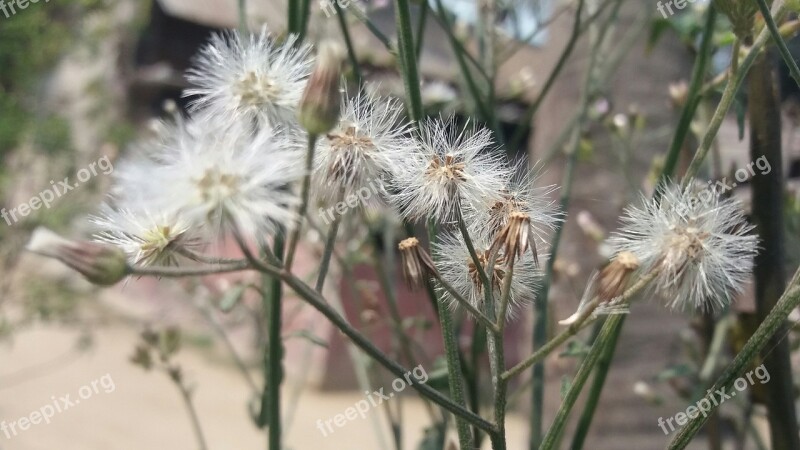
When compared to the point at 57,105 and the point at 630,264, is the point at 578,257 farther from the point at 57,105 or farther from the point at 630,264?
the point at 57,105

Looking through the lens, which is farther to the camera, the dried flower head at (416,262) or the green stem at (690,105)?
the green stem at (690,105)

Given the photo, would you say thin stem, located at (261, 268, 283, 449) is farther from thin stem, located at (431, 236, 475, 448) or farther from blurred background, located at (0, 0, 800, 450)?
thin stem, located at (431, 236, 475, 448)

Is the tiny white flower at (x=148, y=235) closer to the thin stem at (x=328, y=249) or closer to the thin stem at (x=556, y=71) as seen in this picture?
the thin stem at (x=328, y=249)

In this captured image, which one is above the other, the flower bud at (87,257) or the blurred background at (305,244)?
the blurred background at (305,244)

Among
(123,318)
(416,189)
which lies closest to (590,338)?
(416,189)

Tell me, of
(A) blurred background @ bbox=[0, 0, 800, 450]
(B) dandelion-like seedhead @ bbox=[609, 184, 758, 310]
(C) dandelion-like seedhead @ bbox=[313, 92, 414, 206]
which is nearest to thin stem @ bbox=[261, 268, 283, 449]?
(A) blurred background @ bbox=[0, 0, 800, 450]

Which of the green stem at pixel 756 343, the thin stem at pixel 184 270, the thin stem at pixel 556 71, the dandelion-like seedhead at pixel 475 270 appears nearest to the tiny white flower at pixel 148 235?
the thin stem at pixel 184 270

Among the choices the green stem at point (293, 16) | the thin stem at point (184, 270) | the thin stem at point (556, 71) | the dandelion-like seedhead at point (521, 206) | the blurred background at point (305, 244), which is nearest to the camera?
the thin stem at point (184, 270)
